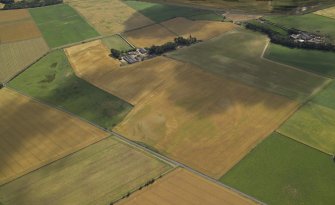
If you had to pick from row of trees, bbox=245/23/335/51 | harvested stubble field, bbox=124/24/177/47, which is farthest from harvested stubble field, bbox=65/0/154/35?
row of trees, bbox=245/23/335/51

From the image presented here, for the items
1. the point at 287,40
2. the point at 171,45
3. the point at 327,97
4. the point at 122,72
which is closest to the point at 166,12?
the point at 171,45

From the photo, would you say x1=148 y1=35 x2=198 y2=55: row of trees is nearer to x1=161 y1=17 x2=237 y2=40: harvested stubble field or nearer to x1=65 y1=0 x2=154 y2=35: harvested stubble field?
x1=161 y1=17 x2=237 y2=40: harvested stubble field

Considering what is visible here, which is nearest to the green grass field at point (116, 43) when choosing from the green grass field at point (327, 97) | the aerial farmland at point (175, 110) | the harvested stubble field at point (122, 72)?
the aerial farmland at point (175, 110)

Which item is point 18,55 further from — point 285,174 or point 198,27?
point 285,174

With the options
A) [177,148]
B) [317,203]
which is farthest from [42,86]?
[317,203]

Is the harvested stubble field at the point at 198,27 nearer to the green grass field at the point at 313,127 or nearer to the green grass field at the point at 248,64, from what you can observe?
the green grass field at the point at 248,64

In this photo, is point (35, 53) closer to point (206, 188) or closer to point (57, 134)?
point (57, 134)

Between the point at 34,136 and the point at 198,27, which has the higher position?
the point at 198,27
